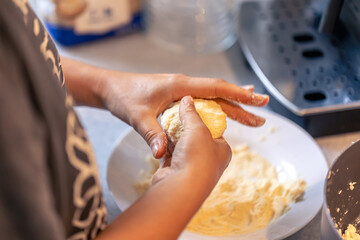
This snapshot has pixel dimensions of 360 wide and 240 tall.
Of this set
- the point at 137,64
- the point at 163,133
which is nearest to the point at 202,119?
the point at 163,133

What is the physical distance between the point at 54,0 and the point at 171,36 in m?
0.30

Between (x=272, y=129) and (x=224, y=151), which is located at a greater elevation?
(x=224, y=151)

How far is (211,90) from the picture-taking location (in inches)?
29.6

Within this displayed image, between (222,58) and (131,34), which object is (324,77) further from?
(131,34)

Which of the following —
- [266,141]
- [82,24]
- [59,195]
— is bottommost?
[266,141]

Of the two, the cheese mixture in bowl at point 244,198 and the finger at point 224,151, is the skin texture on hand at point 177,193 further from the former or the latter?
the cheese mixture in bowl at point 244,198

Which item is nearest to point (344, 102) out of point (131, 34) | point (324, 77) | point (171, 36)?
point (324, 77)

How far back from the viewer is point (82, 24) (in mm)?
1119

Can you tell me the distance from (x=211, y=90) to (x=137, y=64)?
0.39 meters

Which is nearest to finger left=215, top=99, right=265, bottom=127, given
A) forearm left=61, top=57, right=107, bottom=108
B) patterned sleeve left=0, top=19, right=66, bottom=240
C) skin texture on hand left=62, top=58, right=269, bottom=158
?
skin texture on hand left=62, top=58, right=269, bottom=158

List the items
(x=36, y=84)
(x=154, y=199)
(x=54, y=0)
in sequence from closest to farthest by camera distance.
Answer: (x=36, y=84)
(x=154, y=199)
(x=54, y=0)

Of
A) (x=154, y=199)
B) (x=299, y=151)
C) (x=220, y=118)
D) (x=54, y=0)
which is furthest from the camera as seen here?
(x=54, y=0)

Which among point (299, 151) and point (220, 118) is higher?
point (220, 118)

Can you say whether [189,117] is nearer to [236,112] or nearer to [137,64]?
[236,112]
